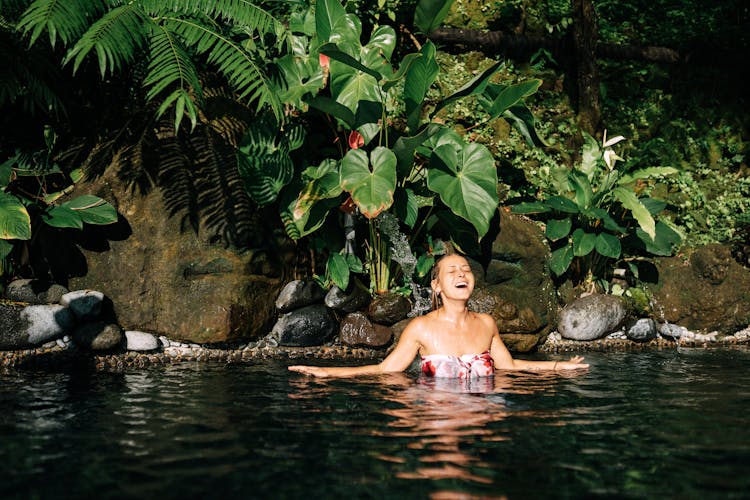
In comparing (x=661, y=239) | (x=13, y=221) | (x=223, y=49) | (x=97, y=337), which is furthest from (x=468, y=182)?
(x=13, y=221)

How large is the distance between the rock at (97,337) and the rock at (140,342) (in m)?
0.12

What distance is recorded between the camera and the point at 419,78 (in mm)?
6203

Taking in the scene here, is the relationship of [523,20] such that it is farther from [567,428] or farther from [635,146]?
[567,428]

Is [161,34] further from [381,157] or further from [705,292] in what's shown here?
[705,292]

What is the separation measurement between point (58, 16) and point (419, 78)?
9.59ft

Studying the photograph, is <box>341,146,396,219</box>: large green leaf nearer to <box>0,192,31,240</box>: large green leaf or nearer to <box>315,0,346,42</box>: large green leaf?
<box>315,0,346,42</box>: large green leaf

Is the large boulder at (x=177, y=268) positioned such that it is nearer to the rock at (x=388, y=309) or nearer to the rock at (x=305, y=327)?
the rock at (x=305, y=327)

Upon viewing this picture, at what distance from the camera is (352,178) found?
5934mm

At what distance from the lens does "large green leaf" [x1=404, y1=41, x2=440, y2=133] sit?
19.8 ft

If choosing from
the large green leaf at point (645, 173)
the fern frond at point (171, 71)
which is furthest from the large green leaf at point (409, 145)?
the large green leaf at point (645, 173)

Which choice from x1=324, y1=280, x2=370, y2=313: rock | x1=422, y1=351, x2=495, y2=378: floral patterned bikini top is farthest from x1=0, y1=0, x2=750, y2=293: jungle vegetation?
x1=422, y1=351, x2=495, y2=378: floral patterned bikini top

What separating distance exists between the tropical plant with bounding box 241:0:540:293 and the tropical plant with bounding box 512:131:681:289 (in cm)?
83

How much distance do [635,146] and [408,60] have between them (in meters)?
4.99

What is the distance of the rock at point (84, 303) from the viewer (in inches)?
236
